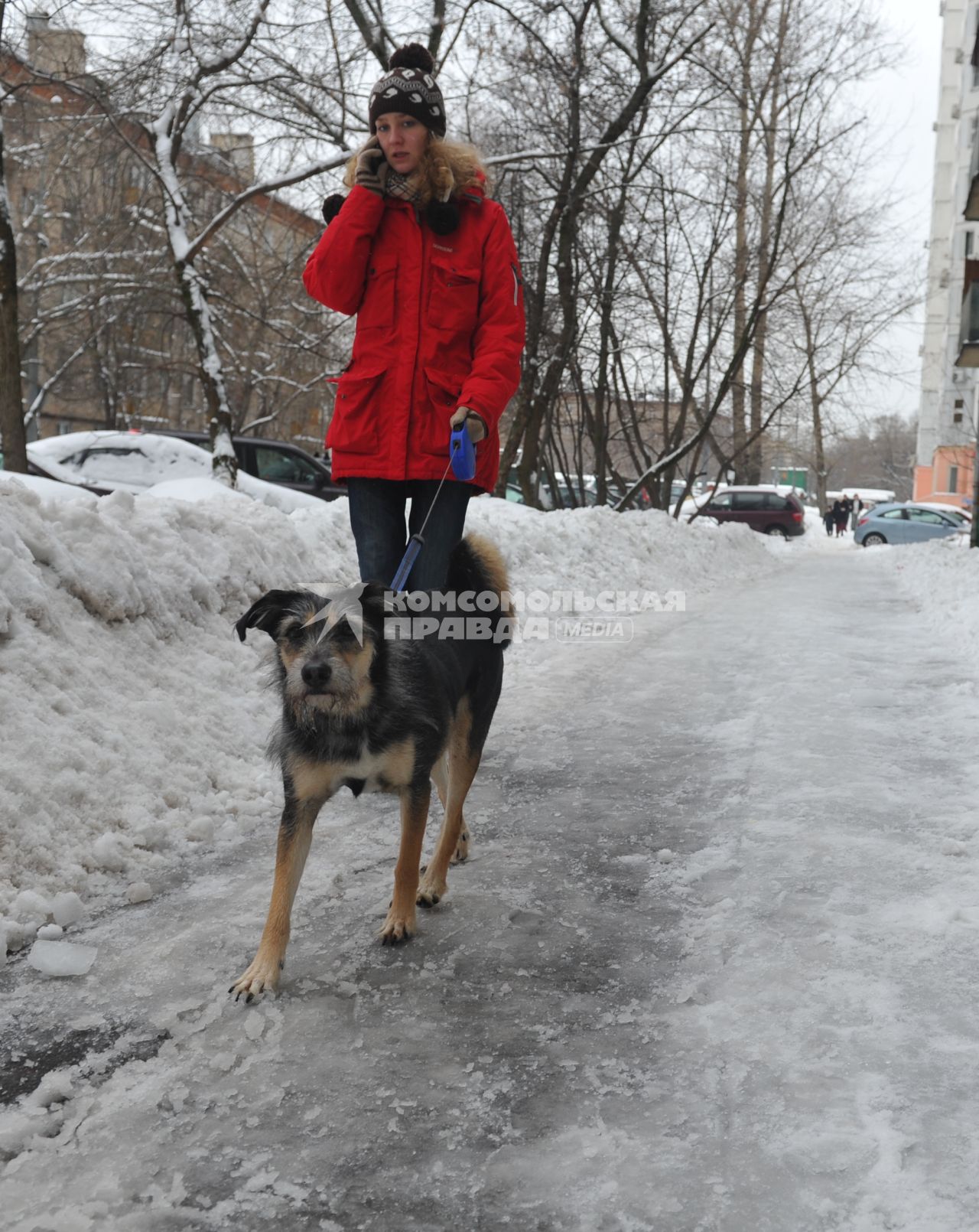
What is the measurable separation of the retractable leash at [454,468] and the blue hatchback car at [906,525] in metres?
34.6

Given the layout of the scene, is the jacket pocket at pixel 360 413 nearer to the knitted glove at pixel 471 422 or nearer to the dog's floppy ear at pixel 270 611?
the knitted glove at pixel 471 422

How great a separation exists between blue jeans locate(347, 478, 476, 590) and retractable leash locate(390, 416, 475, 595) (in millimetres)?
33

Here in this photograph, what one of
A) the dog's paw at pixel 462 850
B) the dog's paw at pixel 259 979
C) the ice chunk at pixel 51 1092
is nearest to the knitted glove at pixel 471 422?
the dog's paw at pixel 462 850

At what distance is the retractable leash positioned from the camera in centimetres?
360

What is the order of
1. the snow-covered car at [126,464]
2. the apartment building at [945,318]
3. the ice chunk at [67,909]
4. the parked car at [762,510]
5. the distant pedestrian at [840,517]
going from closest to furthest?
the ice chunk at [67,909], the snow-covered car at [126,464], the parked car at [762,510], the distant pedestrian at [840,517], the apartment building at [945,318]

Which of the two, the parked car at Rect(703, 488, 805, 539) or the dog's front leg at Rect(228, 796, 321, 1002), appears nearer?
the dog's front leg at Rect(228, 796, 321, 1002)

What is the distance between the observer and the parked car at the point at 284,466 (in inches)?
693

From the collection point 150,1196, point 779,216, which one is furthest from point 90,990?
point 779,216

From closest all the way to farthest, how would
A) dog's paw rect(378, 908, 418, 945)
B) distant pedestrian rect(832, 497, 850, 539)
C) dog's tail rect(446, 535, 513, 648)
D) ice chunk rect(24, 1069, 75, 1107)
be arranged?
ice chunk rect(24, 1069, 75, 1107) < dog's paw rect(378, 908, 418, 945) < dog's tail rect(446, 535, 513, 648) < distant pedestrian rect(832, 497, 850, 539)

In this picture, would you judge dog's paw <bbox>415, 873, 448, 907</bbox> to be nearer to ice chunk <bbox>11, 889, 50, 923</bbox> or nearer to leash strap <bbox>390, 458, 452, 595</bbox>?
leash strap <bbox>390, 458, 452, 595</bbox>

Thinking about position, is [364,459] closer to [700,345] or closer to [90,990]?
[90,990]

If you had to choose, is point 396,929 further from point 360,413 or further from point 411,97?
point 411,97

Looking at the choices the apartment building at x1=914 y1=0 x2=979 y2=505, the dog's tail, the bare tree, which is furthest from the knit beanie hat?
the apartment building at x1=914 y1=0 x2=979 y2=505

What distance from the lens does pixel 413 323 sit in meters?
3.74
